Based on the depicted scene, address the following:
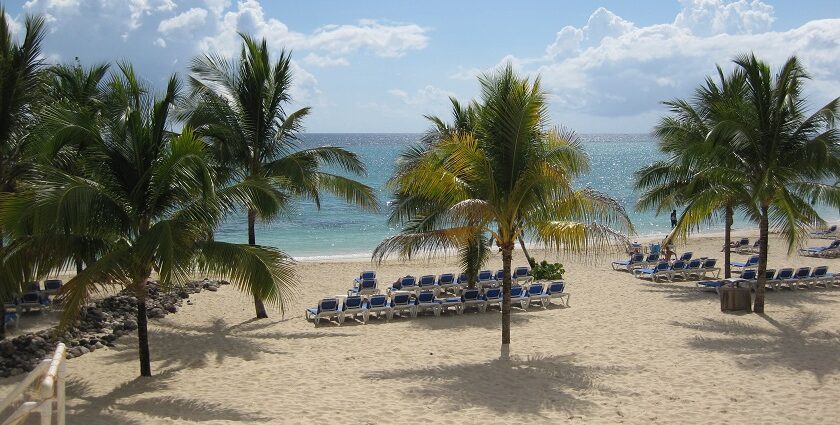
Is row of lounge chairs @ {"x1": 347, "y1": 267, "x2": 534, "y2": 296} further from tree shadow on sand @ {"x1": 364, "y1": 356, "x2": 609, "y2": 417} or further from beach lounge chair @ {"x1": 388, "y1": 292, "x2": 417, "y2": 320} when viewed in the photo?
tree shadow on sand @ {"x1": 364, "y1": 356, "x2": 609, "y2": 417}

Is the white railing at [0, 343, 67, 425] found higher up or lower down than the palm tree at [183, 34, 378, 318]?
lower down

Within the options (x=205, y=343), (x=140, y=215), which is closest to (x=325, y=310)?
(x=205, y=343)

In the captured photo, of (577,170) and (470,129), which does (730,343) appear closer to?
(577,170)

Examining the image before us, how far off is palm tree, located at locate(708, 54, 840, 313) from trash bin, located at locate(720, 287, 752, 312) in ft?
5.36

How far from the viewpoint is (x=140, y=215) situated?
900 cm

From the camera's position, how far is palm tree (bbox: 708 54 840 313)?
11977 millimetres

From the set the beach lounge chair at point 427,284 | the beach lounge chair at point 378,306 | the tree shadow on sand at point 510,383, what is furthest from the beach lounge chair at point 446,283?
the tree shadow on sand at point 510,383

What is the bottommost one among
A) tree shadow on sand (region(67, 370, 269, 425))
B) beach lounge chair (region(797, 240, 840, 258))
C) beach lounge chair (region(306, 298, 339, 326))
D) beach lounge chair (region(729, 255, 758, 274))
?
tree shadow on sand (region(67, 370, 269, 425))

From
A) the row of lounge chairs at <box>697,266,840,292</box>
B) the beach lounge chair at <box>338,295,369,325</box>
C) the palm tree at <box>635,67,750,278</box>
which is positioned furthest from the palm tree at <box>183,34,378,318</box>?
the row of lounge chairs at <box>697,266,840,292</box>

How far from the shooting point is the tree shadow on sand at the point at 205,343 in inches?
424

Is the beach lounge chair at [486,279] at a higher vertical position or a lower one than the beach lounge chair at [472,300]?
higher

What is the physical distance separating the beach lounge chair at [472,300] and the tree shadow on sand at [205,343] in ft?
9.78

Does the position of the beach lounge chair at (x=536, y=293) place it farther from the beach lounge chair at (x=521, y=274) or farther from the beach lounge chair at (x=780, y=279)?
the beach lounge chair at (x=780, y=279)

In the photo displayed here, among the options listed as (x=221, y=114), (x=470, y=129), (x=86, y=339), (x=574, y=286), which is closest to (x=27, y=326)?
(x=86, y=339)
